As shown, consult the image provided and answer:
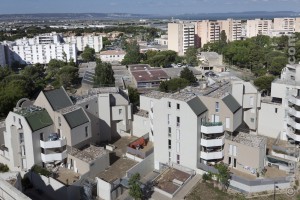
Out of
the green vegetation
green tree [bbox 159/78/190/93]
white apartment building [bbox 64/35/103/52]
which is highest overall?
white apartment building [bbox 64/35/103/52]

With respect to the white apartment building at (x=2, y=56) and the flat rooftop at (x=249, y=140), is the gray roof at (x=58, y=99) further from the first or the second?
the white apartment building at (x=2, y=56)

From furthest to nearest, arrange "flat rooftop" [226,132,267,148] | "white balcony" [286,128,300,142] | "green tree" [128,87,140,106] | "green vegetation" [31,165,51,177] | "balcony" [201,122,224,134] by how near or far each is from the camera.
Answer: "green tree" [128,87,140,106] → "white balcony" [286,128,300,142] → "flat rooftop" [226,132,267,148] → "balcony" [201,122,224,134] → "green vegetation" [31,165,51,177]

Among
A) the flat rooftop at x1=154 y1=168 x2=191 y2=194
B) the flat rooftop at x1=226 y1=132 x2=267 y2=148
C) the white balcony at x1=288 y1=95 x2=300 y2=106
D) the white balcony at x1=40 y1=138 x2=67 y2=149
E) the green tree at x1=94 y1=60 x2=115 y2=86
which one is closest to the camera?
the flat rooftop at x1=154 y1=168 x2=191 y2=194

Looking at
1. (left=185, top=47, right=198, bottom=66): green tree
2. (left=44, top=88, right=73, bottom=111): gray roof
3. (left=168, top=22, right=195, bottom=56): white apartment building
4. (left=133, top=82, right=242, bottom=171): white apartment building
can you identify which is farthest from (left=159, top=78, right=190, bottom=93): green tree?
(left=168, top=22, right=195, bottom=56): white apartment building

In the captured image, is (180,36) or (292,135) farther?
(180,36)

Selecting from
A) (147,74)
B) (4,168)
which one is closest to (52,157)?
(4,168)

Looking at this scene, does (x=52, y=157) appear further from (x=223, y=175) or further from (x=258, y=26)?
(x=258, y=26)

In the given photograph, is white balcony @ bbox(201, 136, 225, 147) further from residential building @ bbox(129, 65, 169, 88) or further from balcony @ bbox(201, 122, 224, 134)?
residential building @ bbox(129, 65, 169, 88)
